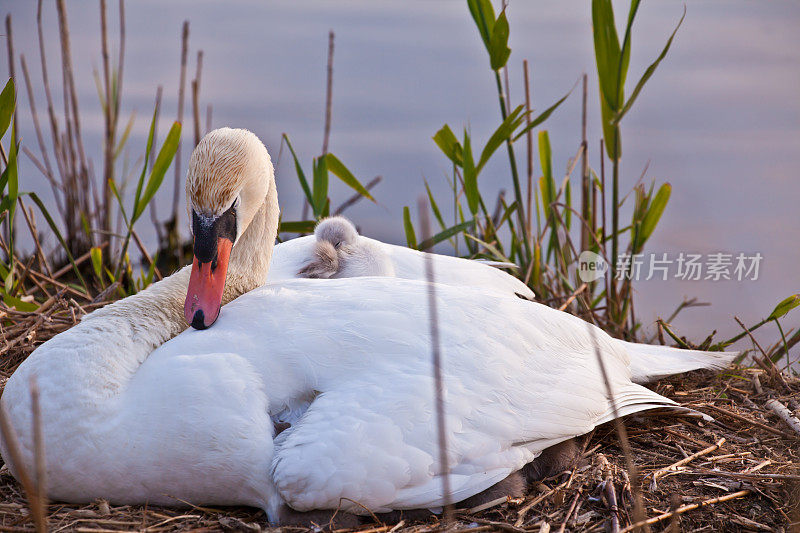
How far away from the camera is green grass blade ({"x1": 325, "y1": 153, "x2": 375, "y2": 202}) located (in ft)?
16.3

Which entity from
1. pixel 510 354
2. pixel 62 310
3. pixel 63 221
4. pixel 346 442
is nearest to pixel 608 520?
pixel 510 354

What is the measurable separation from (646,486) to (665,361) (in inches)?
32.8

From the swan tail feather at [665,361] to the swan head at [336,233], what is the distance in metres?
1.53

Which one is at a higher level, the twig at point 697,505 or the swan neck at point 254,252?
the swan neck at point 254,252

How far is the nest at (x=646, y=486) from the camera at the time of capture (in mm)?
2438

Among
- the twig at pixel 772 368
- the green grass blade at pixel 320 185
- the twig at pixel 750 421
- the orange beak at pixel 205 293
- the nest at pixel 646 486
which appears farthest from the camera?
the green grass blade at pixel 320 185

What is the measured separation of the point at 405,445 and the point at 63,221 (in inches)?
197

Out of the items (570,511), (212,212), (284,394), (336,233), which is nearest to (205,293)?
(212,212)

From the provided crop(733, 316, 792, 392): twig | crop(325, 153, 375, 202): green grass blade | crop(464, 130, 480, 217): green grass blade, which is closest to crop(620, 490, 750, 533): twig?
crop(733, 316, 792, 392): twig

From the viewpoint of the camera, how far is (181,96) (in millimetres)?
6219

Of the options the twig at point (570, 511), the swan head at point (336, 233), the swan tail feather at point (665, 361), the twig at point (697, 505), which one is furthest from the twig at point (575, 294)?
the twig at point (570, 511)

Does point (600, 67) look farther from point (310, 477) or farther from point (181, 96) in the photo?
point (181, 96)

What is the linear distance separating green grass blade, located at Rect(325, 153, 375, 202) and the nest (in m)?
1.84

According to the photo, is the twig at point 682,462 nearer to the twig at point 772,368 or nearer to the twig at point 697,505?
the twig at point 697,505
